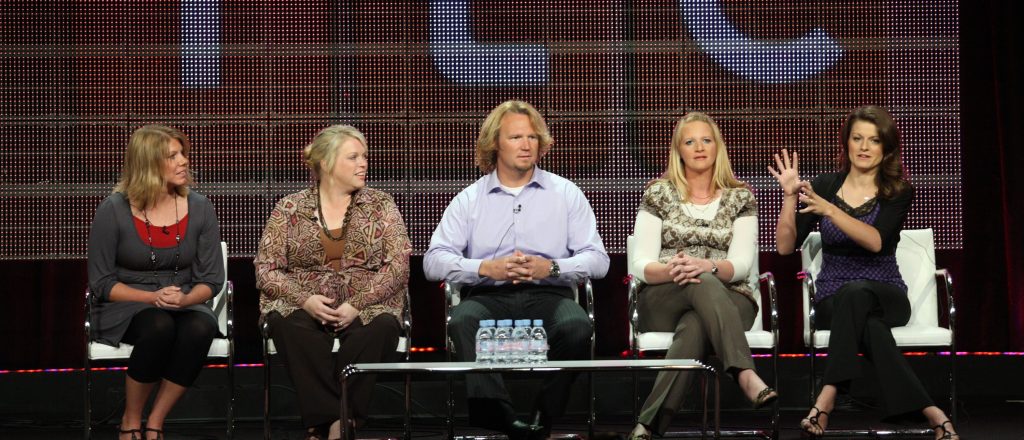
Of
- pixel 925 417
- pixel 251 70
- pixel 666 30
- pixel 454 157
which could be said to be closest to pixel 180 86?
pixel 251 70

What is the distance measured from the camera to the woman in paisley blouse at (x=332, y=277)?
441 cm

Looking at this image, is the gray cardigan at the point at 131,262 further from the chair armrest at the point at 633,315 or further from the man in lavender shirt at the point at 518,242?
the chair armrest at the point at 633,315

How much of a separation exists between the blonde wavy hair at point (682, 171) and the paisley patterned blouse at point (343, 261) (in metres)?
1.15

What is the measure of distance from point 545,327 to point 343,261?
0.83 m

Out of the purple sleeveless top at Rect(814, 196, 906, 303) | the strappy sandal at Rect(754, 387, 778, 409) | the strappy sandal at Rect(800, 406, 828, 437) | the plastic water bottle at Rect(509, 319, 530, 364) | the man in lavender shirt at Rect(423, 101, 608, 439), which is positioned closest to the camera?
the plastic water bottle at Rect(509, 319, 530, 364)

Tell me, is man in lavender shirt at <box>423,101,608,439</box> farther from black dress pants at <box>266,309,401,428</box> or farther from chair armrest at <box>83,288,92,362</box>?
chair armrest at <box>83,288,92,362</box>

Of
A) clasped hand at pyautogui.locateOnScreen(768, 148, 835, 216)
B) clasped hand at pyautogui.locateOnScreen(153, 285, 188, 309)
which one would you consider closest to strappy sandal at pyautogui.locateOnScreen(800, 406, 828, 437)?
clasped hand at pyautogui.locateOnScreen(768, 148, 835, 216)

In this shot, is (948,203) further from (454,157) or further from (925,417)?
(454,157)

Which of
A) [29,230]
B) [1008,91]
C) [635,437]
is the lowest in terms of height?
[635,437]

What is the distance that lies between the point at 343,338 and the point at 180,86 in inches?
74.7

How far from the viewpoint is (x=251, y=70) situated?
578 centimetres

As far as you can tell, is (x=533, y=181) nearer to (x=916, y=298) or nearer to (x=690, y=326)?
(x=690, y=326)

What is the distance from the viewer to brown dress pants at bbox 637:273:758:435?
14.4 ft

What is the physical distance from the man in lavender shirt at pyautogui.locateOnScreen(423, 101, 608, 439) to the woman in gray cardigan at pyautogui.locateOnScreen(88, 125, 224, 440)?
0.93 meters
